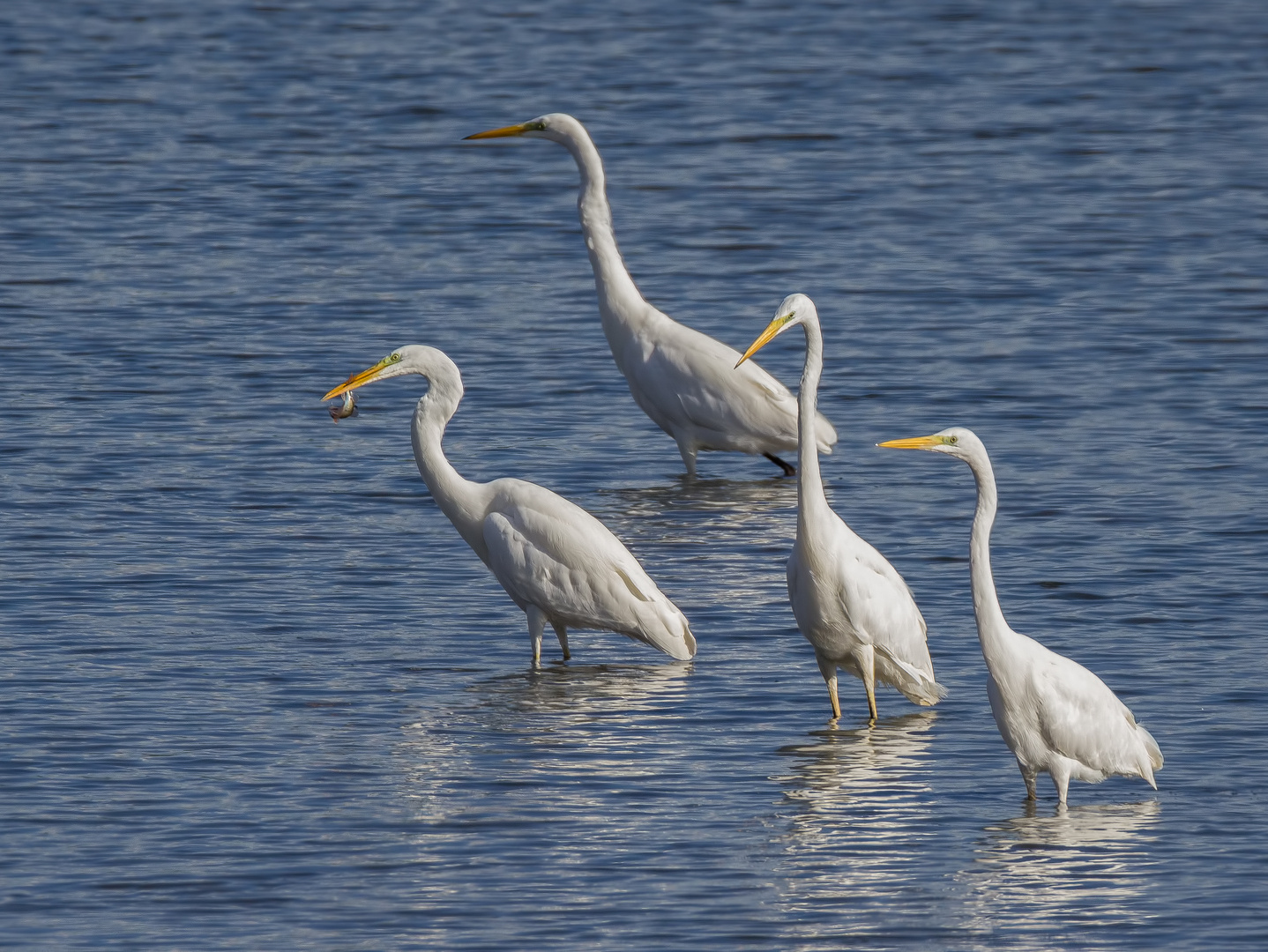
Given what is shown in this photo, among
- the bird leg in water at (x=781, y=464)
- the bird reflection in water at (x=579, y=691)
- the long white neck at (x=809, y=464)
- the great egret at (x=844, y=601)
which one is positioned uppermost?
the long white neck at (x=809, y=464)

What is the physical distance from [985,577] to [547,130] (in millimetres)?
6742

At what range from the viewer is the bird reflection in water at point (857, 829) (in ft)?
23.9

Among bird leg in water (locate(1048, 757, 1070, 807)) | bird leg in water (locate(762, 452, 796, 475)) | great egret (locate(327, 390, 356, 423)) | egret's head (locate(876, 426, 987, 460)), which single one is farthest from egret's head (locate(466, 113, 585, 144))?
bird leg in water (locate(1048, 757, 1070, 807))

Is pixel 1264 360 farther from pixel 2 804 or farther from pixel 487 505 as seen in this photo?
pixel 2 804

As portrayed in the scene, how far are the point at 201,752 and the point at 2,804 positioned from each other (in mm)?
817

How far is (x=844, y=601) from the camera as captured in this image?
8906mm

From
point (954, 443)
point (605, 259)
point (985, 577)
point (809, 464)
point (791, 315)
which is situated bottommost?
point (985, 577)

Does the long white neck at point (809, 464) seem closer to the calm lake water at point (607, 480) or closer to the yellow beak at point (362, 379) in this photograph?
the calm lake water at point (607, 480)

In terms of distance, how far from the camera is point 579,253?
731 inches

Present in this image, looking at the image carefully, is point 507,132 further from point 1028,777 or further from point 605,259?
point 1028,777

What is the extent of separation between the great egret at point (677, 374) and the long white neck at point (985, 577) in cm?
495

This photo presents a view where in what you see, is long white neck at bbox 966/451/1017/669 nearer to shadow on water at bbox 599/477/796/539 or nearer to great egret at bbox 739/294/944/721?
great egret at bbox 739/294/944/721

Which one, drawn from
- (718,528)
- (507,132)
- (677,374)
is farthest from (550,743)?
(507,132)

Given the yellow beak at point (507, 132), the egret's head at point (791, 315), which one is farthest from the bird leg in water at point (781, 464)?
the egret's head at point (791, 315)
